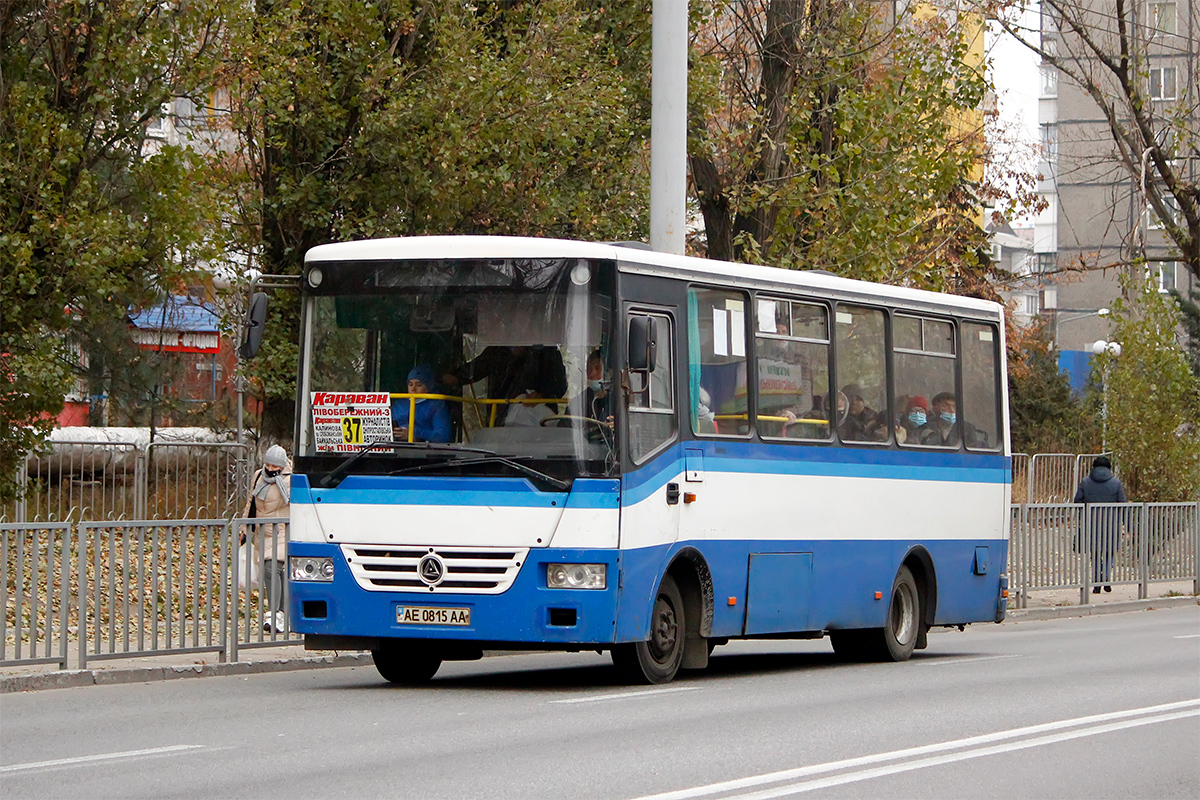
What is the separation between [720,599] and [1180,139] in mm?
19513

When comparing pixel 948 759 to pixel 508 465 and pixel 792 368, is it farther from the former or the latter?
pixel 792 368

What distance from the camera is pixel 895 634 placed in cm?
1738

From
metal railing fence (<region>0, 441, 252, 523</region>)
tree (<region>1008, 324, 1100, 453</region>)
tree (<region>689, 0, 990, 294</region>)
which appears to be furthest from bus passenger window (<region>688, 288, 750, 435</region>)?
tree (<region>1008, 324, 1100, 453</region>)

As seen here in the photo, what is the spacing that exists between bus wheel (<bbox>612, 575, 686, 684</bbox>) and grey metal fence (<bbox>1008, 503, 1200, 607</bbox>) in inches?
427

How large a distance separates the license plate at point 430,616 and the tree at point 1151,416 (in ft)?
71.0

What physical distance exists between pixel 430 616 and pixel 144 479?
41.2ft

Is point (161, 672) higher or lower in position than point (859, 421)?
lower

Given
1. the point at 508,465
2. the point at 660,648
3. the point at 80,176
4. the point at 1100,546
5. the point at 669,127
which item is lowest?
the point at 660,648

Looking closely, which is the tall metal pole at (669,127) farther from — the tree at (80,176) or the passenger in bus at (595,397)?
the passenger in bus at (595,397)

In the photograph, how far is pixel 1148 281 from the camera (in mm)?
33156

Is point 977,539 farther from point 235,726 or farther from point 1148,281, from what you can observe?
point 1148,281

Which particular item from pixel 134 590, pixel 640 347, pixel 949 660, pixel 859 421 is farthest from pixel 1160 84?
pixel 134 590

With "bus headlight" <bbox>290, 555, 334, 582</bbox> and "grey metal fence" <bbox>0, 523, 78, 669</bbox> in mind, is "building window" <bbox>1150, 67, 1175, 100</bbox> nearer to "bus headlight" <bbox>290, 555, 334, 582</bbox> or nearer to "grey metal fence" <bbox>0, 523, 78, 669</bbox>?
"bus headlight" <bbox>290, 555, 334, 582</bbox>

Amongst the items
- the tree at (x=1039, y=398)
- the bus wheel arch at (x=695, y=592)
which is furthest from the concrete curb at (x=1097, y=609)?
the tree at (x=1039, y=398)
